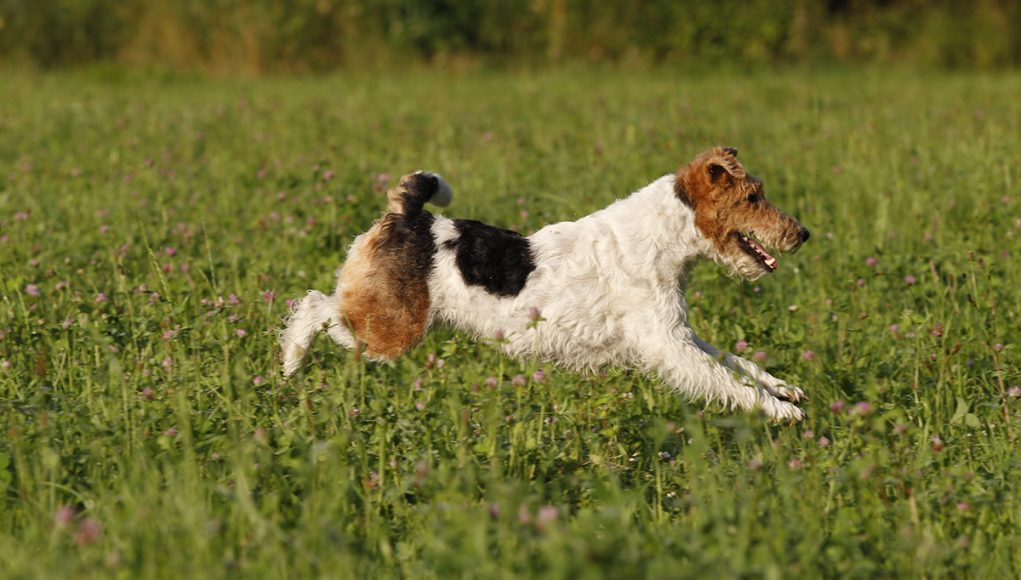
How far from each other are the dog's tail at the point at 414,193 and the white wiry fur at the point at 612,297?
0.68ft

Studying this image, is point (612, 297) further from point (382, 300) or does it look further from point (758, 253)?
point (382, 300)

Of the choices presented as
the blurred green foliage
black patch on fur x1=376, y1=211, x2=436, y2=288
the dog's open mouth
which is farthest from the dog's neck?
the blurred green foliage

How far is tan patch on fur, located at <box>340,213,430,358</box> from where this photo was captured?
5223 mm

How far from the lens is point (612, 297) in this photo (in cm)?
520

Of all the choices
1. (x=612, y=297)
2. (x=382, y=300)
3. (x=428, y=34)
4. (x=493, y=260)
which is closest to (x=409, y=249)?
(x=382, y=300)

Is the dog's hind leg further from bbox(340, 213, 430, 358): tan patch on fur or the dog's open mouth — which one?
the dog's open mouth

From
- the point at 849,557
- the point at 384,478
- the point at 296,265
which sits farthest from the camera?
the point at 296,265

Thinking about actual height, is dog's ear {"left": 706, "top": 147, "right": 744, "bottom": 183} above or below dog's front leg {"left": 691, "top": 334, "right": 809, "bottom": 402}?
above

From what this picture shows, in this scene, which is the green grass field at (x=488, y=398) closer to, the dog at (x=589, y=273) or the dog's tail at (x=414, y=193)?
the dog at (x=589, y=273)

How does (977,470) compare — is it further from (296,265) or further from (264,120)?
(264,120)

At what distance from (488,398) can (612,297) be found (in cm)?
80

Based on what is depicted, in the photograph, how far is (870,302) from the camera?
6418mm

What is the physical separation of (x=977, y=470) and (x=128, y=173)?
7797 millimetres

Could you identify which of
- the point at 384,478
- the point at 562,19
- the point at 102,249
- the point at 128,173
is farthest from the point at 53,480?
the point at 562,19
